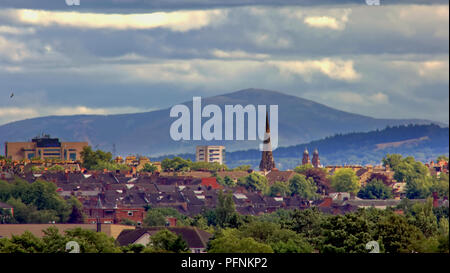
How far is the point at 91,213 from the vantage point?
12338cm

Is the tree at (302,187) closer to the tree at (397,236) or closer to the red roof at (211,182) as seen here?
the red roof at (211,182)

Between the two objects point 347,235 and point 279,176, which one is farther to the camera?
point 279,176

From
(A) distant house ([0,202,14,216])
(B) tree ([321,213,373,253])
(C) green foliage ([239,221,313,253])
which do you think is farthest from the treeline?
(A) distant house ([0,202,14,216])

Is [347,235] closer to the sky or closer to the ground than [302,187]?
closer to the ground

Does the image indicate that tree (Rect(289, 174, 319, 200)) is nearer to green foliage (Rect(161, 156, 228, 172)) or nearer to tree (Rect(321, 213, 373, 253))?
green foliage (Rect(161, 156, 228, 172))

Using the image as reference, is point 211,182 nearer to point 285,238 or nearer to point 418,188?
point 418,188

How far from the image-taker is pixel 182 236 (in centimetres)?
7512

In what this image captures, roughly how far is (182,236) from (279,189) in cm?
9325

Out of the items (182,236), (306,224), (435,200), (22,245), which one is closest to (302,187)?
(435,200)
